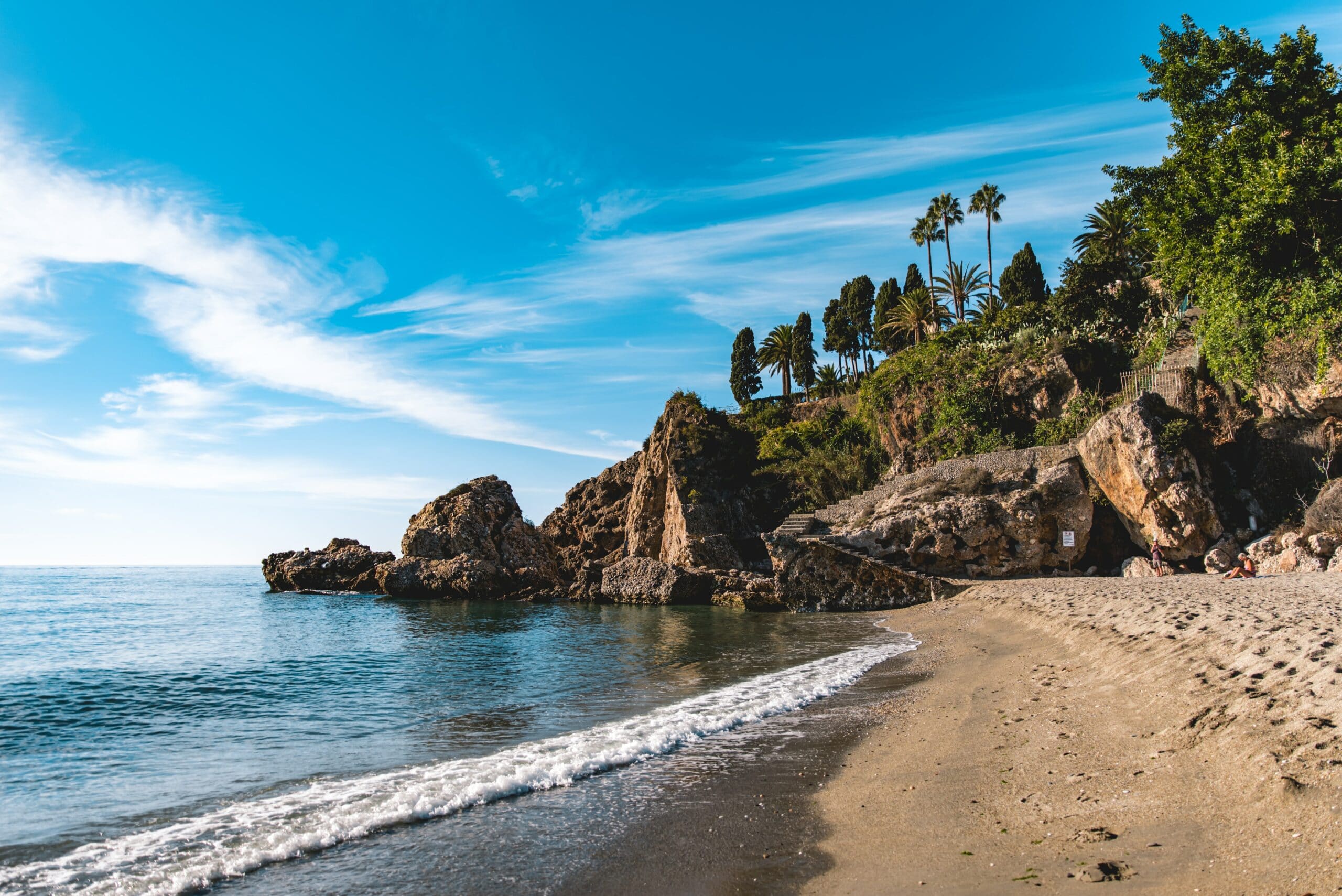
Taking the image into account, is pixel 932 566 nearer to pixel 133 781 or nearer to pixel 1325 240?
pixel 1325 240

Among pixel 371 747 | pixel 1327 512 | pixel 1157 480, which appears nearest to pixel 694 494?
pixel 1157 480

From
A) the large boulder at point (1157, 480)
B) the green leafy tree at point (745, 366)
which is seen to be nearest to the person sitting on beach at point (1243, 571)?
the large boulder at point (1157, 480)

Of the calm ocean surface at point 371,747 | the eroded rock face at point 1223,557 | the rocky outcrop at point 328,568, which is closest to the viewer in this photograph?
the calm ocean surface at point 371,747

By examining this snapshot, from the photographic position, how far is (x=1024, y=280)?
49.5 m

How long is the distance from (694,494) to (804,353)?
24733 millimetres

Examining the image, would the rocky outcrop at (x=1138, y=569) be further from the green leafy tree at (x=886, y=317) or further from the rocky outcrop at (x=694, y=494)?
the green leafy tree at (x=886, y=317)

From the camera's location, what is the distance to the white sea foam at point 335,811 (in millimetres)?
5590

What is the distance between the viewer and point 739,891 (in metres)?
4.68

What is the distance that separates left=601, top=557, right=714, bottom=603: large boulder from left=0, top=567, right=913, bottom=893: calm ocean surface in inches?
459

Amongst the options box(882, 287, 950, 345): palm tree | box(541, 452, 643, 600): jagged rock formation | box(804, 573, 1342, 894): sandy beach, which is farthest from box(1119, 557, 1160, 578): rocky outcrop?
box(541, 452, 643, 600): jagged rock formation

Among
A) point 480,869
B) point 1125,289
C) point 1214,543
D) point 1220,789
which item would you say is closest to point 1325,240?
point 1214,543

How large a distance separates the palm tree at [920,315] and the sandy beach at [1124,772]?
42319 millimetres

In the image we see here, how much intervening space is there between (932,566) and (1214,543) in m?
8.79

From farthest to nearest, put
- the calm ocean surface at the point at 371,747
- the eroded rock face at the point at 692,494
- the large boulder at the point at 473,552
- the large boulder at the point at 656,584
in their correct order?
the large boulder at the point at 473,552, the eroded rock face at the point at 692,494, the large boulder at the point at 656,584, the calm ocean surface at the point at 371,747
